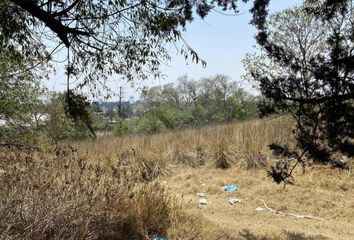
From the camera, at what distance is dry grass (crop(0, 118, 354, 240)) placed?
11.4 feet

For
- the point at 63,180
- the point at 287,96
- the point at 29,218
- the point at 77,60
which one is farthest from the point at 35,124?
the point at 287,96

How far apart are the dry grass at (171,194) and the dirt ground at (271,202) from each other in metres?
0.02

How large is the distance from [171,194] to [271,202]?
6.04 ft

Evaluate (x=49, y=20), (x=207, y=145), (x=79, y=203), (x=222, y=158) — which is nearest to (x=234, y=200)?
(x=222, y=158)

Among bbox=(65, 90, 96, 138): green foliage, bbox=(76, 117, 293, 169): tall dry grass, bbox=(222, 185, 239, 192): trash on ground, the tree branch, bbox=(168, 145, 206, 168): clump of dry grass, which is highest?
the tree branch

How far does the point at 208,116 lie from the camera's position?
4194cm

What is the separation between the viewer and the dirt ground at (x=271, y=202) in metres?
5.50

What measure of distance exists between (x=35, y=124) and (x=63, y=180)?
434cm

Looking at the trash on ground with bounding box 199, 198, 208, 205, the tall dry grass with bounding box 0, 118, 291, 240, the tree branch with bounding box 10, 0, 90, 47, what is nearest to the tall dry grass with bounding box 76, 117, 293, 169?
the trash on ground with bounding box 199, 198, 208, 205

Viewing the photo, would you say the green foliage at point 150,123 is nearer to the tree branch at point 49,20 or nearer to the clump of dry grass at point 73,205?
the clump of dry grass at point 73,205

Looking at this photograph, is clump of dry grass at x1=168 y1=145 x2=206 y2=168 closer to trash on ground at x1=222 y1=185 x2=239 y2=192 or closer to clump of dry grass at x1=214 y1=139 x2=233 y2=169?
clump of dry grass at x1=214 y1=139 x2=233 y2=169

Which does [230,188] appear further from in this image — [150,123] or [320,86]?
[150,123]

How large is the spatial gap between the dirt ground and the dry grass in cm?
2

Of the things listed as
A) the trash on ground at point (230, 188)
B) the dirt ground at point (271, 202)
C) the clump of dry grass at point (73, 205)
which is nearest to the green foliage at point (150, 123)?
the dirt ground at point (271, 202)
